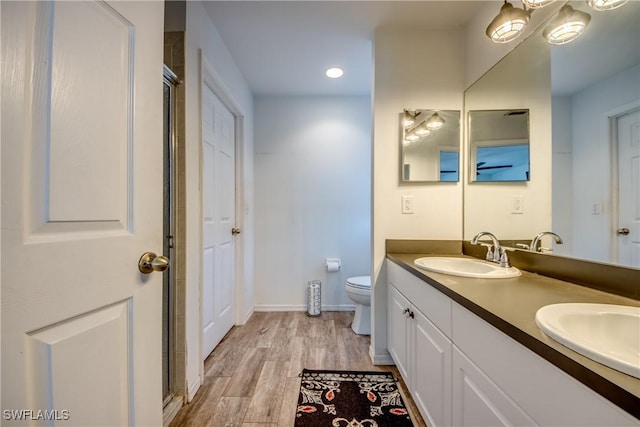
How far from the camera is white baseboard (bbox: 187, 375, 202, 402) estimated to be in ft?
4.83

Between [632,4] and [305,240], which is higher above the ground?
[632,4]

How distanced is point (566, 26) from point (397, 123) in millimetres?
909

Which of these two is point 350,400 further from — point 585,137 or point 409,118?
point 409,118

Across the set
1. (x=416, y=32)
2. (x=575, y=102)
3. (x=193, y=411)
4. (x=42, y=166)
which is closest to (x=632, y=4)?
(x=575, y=102)

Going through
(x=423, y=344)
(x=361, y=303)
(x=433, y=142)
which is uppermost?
(x=433, y=142)

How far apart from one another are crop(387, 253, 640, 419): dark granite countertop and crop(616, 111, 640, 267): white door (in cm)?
17

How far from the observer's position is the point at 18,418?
1.61ft

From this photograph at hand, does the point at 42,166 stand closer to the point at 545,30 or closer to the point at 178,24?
the point at 178,24

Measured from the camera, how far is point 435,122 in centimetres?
185

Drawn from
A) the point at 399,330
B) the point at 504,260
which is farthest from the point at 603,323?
the point at 399,330

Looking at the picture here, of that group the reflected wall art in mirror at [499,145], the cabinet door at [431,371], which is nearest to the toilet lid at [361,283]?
the cabinet door at [431,371]

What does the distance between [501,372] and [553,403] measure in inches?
6.2

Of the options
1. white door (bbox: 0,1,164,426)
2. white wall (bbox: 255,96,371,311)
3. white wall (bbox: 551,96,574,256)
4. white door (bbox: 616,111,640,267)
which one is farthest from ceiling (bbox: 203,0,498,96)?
white door (bbox: 616,111,640,267)

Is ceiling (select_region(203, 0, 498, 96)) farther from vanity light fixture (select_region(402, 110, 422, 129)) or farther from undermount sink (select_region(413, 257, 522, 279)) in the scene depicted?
undermount sink (select_region(413, 257, 522, 279))
